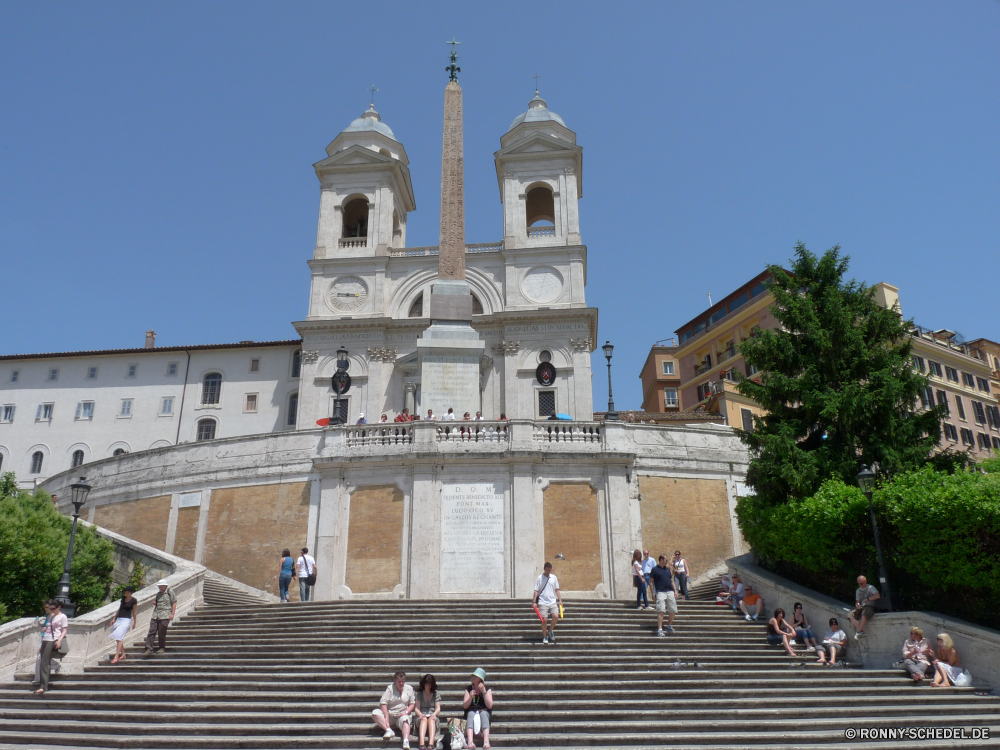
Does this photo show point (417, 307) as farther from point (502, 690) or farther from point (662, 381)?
point (502, 690)

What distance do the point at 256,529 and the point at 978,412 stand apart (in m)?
46.8

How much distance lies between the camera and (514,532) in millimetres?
19875

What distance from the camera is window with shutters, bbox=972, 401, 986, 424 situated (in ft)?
167

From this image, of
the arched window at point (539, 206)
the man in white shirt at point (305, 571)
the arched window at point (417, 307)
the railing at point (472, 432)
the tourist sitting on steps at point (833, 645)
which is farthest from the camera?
the arched window at point (539, 206)

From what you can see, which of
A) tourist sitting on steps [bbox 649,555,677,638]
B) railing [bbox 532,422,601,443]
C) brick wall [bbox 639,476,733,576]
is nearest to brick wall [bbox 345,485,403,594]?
railing [bbox 532,422,601,443]

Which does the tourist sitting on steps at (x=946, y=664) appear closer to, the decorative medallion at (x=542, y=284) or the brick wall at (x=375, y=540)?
the brick wall at (x=375, y=540)

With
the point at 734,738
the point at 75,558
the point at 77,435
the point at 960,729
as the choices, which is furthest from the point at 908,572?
the point at 77,435

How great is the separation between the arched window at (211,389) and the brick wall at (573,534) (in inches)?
1120

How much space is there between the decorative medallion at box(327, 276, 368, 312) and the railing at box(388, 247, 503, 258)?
92.7 inches

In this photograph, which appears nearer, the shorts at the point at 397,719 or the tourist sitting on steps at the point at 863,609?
the shorts at the point at 397,719

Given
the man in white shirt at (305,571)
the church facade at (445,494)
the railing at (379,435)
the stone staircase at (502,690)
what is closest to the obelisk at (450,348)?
the church facade at (445,494)

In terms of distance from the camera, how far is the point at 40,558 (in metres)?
17.0

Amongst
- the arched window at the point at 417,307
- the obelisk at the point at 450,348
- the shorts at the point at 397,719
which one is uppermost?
the arched window at the point at 417,307

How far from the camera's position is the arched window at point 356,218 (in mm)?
43969
